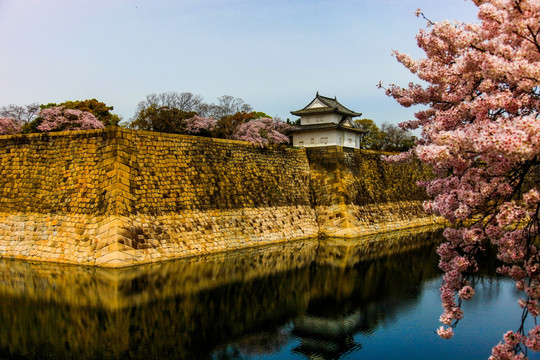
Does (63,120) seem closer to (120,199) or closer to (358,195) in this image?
(358,195)

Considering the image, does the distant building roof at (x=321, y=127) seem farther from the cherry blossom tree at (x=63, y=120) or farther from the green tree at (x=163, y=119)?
the cherry blossom tree at (x=63, y=120)

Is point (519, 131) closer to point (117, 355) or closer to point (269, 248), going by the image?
point (117, 355)

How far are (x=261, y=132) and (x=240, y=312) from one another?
30.7 m

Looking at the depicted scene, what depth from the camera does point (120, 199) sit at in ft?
39.5

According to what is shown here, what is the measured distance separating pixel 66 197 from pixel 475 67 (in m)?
11.2

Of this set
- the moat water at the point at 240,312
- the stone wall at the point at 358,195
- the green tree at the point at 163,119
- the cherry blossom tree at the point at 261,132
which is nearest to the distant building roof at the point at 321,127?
the cherry blossom tree at the point at 261,132

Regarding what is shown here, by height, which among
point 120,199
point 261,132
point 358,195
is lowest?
point 358,195

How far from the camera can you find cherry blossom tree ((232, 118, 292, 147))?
36.9m

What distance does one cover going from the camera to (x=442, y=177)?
5.75m

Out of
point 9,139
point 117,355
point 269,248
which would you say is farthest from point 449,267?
point 9,139

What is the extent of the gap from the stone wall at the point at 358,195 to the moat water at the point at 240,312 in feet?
22.1

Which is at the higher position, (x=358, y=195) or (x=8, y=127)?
(x=8, y=127)

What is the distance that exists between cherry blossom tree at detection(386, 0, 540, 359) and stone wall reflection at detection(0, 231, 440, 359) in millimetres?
2944

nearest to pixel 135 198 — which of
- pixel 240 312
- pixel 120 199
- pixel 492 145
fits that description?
pixel 120 199
